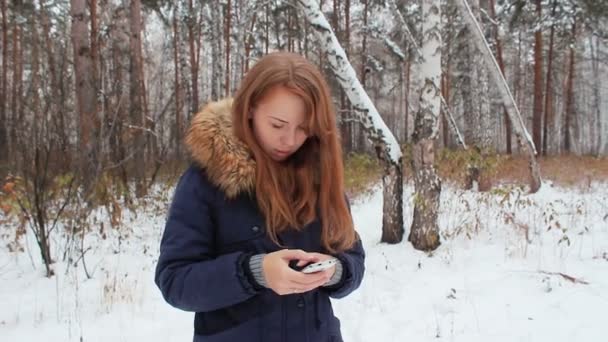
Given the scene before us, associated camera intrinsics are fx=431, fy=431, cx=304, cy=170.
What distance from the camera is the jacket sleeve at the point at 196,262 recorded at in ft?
3.09

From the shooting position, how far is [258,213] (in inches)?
42.6

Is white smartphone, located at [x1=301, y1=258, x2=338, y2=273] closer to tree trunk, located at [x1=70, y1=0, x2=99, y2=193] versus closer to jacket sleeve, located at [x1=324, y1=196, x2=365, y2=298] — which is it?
jacket sleeve, located at [x1=324, y1=196, x2=365, y2=298]

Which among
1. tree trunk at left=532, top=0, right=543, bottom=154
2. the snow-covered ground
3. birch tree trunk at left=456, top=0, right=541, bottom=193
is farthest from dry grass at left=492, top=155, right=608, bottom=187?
tree trunk at left=532, top=0, right=543, bottom=154

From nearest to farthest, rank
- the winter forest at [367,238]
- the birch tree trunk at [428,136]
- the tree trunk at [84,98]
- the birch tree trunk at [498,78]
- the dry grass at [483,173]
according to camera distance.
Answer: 1. the winter forest at [367,238]
2. the birch tree trunk at [428,136]
3. the tree trunk at [84,98]
4. the birch tree trunk at [498,78]
5. the dry grass at [483,173]

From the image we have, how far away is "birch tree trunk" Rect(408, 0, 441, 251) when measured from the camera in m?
4.20

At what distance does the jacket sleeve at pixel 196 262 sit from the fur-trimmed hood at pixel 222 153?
0.04 metres

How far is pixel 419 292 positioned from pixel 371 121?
1790mm

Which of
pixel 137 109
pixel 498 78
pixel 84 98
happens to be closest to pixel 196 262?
pixel 498 78

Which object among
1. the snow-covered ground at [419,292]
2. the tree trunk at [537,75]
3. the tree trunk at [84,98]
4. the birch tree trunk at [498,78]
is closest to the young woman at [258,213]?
the snow-covered ground at [419,292]

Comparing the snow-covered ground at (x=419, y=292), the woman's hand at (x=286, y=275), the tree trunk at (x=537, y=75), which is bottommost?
the snow-covered ground at (x=419, y=292)

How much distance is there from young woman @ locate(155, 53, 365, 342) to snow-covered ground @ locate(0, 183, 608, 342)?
1958 mm

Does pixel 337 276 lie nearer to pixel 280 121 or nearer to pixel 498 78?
pixel 280 121

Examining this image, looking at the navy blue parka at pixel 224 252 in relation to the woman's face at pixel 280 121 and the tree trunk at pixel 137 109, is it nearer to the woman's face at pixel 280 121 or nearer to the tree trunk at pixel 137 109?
the woman's face at pixel 280 121

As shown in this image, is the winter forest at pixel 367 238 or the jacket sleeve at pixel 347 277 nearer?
the jacket sleeve at pixel 347 277
